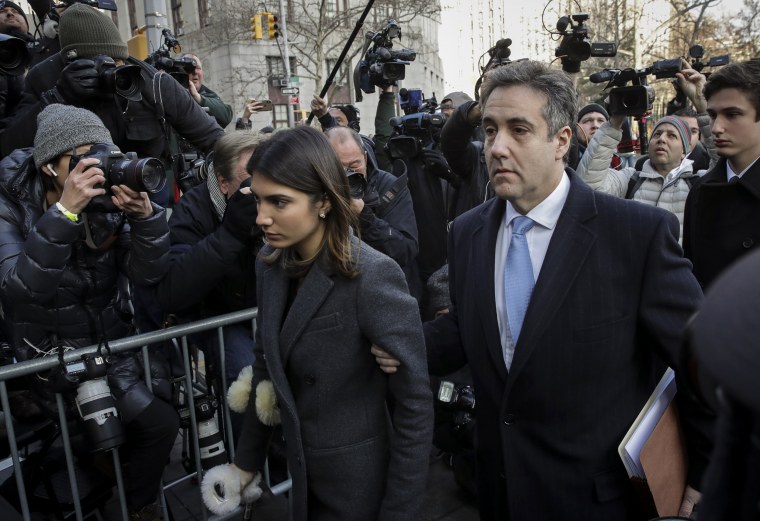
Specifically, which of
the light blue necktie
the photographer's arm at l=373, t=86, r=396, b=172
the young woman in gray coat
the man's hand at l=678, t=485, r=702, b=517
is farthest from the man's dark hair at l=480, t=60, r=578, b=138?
the photographer's arm at l=373, t=86, r=396, b=172

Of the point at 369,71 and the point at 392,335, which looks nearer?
the point at 392,335

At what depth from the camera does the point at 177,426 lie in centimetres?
281

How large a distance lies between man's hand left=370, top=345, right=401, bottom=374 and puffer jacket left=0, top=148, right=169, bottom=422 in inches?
49.9

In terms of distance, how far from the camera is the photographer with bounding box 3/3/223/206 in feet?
10.6

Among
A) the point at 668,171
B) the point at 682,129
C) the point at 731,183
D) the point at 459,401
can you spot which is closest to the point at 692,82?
the point at 682,129

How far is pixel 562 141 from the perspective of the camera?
1.97 metres

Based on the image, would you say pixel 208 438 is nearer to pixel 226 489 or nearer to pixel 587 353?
pixel 226 489

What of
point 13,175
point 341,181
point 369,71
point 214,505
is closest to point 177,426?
point 214,505

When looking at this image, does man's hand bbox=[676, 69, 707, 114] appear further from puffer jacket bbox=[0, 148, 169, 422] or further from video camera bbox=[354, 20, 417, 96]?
puffer jacket bbox=[0, 148, 169, 422]

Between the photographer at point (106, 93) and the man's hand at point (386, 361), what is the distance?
85.1 inches

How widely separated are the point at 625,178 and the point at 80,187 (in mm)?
3846

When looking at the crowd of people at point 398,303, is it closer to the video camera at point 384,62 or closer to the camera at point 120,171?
the camera at point 120,171

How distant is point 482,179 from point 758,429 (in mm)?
4079

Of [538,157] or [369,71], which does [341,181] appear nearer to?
[538,157]
